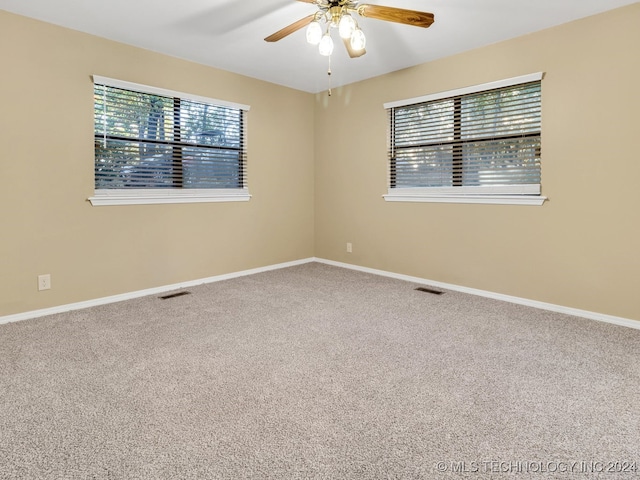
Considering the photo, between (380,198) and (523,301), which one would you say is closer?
(523,301)

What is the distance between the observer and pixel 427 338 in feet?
9.03

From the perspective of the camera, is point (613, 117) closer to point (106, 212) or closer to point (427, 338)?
point (427, 338)

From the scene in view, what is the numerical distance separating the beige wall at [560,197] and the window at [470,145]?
9 centimetres

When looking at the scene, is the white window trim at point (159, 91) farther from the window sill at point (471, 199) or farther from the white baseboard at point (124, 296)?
the window sill at point (471, 199)

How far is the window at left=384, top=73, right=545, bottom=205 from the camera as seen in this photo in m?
3.49

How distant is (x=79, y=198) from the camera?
3396mm

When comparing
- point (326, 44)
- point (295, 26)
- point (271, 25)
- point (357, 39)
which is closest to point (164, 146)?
point (271, 25)

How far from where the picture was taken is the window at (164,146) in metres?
3.56

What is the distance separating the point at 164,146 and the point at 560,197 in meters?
3.70

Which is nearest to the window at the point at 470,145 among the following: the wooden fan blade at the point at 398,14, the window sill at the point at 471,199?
the window sill at the point at 471,199

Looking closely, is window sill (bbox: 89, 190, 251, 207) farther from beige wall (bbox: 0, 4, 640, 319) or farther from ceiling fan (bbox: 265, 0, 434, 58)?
ceiling fan (bbox: 265, 0, 434, 58)

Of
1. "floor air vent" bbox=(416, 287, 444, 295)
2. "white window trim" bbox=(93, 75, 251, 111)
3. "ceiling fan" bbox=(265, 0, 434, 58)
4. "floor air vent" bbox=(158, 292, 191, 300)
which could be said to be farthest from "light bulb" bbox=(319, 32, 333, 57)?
"floor air vent" bbox=(158, 292, 191, 300)

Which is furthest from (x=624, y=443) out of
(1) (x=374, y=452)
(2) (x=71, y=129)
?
(2) (x=71, y=129)

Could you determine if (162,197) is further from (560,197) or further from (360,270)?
(560,197)
